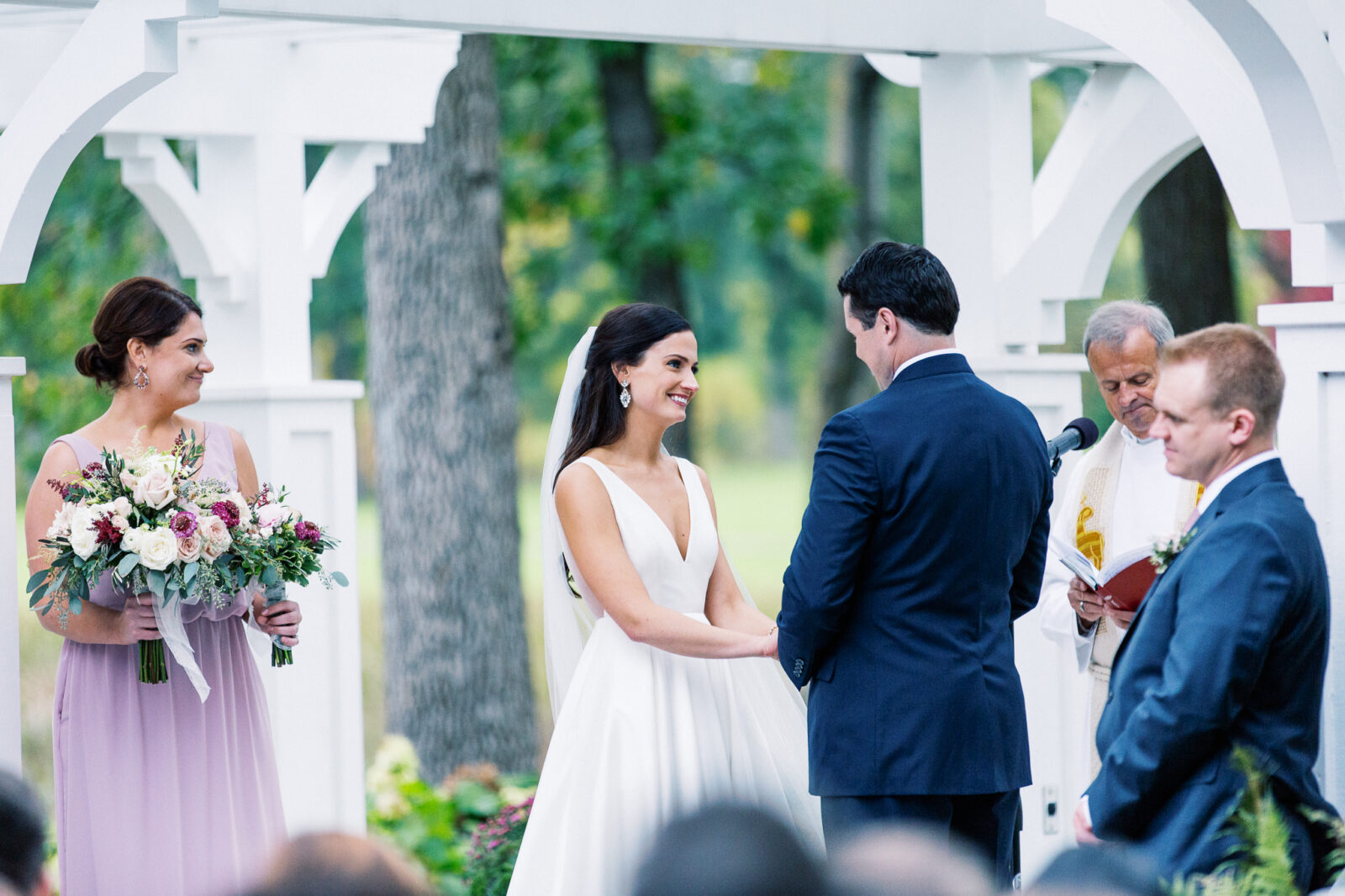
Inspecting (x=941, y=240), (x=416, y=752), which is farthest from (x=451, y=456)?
(x=941, y=240)

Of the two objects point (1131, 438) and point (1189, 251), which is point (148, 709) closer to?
point (1131, 438)

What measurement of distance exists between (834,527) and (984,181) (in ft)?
6.92

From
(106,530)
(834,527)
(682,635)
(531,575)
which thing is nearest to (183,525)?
(106,530)

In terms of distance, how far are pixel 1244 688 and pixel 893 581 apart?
94 cm

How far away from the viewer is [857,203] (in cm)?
1338

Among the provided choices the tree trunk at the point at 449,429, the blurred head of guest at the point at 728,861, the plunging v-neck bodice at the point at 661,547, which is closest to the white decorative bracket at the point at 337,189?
the plunging v-neck bodice at the point at 661,547

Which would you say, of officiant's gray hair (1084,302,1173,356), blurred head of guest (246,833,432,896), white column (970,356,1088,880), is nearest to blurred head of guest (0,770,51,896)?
blurred head of guest (246,833,432,896)

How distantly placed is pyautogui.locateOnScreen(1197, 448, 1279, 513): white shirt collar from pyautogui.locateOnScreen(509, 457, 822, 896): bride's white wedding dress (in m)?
1.68

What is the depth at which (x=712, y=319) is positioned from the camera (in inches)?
927

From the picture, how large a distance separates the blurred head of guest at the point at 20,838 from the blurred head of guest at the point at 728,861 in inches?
35.8

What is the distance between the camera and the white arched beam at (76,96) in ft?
12.3

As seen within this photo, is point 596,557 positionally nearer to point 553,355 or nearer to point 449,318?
point 449,318

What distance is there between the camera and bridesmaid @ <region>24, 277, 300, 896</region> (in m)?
4.21

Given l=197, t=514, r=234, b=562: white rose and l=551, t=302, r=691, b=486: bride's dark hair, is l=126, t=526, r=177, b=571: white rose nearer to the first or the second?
l=197, t=514, r=234, b=562: white rose
